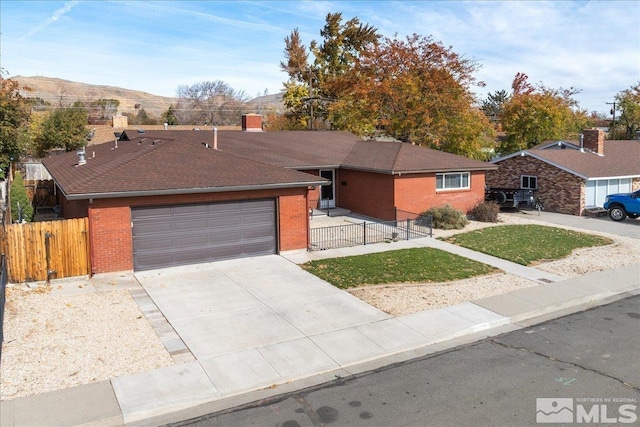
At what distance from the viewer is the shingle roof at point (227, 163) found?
15.8 m

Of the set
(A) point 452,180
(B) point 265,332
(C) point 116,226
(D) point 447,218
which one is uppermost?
(A) point 452,180

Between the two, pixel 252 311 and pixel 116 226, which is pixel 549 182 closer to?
pixel 252 311

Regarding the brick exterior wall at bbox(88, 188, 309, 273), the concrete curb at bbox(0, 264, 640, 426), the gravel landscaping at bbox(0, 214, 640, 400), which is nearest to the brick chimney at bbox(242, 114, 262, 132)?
the brick exterior wall at bbox(88, 188, 309, 273)

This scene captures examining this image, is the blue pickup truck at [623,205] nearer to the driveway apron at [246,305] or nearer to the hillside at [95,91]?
the driveway apron at [246,305]

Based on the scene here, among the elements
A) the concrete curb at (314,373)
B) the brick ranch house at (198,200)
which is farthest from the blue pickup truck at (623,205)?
the concrete curb at (314,373)

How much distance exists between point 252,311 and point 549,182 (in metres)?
22.8

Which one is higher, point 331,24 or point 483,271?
point 331,24

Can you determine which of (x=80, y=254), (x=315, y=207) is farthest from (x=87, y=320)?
(x=315, y=207)

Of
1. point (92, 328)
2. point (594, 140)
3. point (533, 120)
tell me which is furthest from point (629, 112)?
point (92, 328)

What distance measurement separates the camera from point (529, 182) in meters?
30.6

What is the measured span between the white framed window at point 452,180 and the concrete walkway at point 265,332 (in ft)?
28.4

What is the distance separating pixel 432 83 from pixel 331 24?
23.7 metres

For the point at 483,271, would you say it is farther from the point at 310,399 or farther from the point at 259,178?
the point at 310,399

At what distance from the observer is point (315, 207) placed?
27.2 meters
